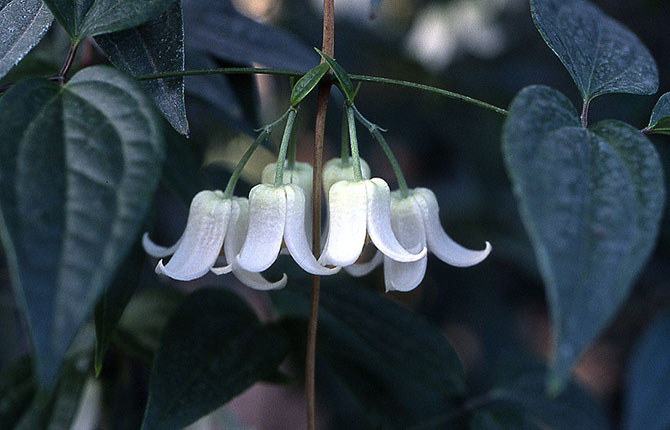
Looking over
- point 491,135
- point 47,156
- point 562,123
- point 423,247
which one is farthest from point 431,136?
point 47,156

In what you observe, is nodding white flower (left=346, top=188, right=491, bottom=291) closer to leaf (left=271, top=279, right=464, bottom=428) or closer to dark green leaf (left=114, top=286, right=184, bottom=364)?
leaf (left=271, top=279, right=464, bottom=428)

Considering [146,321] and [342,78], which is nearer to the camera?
[342,78]

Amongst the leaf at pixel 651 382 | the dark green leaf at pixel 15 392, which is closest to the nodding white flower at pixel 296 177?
the dark green leaf at pixel 15 392

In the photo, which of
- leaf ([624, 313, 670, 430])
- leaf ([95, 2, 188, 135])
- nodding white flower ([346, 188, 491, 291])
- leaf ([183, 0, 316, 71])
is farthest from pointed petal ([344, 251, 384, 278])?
leaf ([624, 313, 670, 430])

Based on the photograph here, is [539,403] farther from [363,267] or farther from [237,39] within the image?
[237,39]

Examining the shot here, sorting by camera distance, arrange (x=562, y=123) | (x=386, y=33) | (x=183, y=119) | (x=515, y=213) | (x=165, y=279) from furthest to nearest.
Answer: (x=386, y=33) → (x=515, y=213) → (x=165, y=279) → (x=183, y=119) → (x=562, y=123)

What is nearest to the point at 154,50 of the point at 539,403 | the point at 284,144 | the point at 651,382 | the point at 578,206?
the point at 284,144

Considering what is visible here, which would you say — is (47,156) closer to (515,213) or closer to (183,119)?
(183,119)

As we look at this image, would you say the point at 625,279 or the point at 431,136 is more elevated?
the point at 625,279
